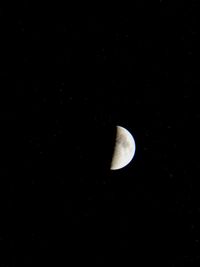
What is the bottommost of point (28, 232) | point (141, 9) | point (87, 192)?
point (28, 232)

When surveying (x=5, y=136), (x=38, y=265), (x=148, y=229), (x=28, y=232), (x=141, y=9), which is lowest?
(x=38, y=265)

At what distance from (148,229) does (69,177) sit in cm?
127

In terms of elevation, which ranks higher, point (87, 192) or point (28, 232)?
point (87, 192)

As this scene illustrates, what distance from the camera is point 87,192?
12.6 feet

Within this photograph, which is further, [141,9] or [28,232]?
[141,9]

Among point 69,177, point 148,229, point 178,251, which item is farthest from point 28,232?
point 178,251

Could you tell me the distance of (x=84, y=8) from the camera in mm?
3893

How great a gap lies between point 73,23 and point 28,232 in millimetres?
2692

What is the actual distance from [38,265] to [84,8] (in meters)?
3.31

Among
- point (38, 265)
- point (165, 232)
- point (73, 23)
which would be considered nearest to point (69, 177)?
point (38, 265)

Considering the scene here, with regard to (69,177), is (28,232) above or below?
below

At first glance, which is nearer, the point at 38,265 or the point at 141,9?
the point at 38,265

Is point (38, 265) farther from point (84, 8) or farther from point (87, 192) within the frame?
point (84, 8)

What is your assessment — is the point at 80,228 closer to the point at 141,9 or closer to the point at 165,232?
the point at 165,232
